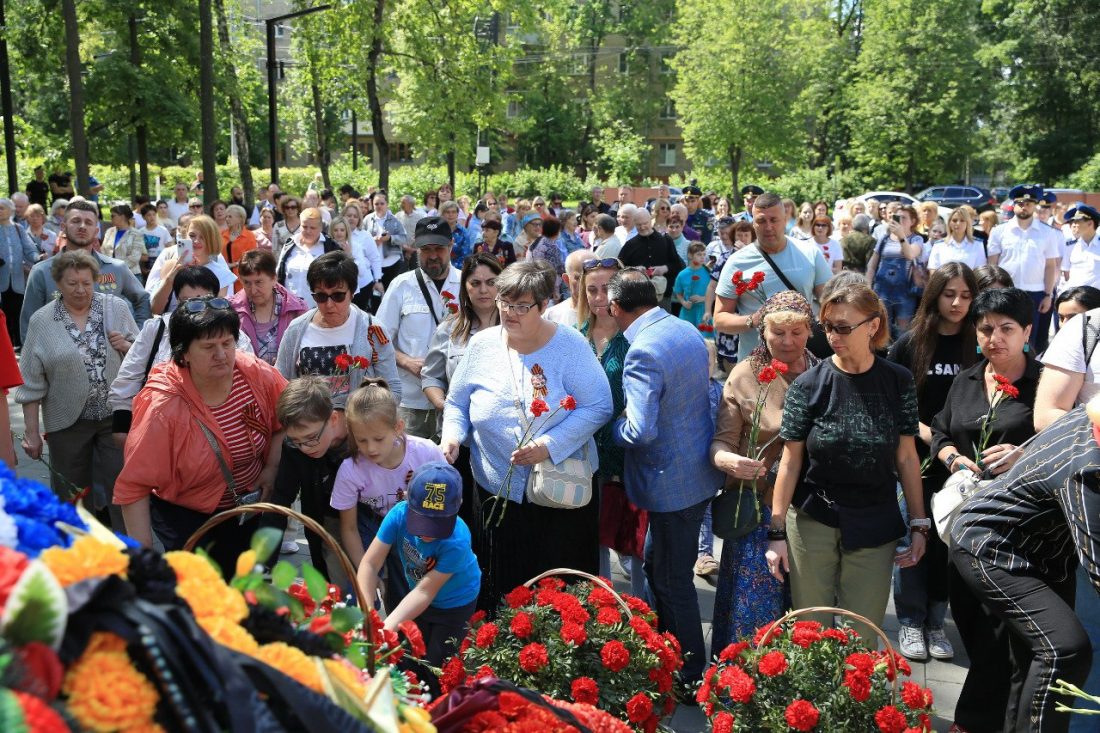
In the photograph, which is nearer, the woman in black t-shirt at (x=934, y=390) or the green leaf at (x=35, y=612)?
the green leaf at (x=35, y=612)

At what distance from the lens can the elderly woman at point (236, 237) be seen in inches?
444

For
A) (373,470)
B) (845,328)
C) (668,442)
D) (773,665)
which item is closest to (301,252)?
(373,470)

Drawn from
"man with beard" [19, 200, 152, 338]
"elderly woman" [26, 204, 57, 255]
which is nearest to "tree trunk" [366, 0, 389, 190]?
"elderly woman" [26, 204, 57, 255]

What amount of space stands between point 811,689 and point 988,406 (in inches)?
85.7

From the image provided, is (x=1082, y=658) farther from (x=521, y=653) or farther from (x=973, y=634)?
(x=521, y=653)

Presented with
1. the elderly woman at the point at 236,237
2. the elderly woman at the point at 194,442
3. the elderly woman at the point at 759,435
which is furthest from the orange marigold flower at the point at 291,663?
the elderly woman at the point at 236,237

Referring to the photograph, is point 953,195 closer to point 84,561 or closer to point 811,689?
point 811,689

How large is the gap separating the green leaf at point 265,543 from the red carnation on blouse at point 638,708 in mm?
1797

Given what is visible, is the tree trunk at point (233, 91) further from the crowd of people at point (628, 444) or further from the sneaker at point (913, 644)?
the sneaker at point (913, 644)

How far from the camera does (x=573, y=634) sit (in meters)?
3.49

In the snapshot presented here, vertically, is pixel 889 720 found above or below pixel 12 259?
below

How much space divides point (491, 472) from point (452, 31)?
76.2 feet

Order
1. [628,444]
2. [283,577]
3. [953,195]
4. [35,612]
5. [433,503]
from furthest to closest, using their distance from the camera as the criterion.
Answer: [953,195] → [628,444] → [433,503] → [283,577] → [35,612]

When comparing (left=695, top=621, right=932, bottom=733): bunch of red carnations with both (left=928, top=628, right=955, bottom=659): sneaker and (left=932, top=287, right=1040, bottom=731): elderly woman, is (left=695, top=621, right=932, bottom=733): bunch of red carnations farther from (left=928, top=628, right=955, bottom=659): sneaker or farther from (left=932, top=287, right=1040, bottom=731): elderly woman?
(left=928, top=628, right=955, bottom=659): sneaker
